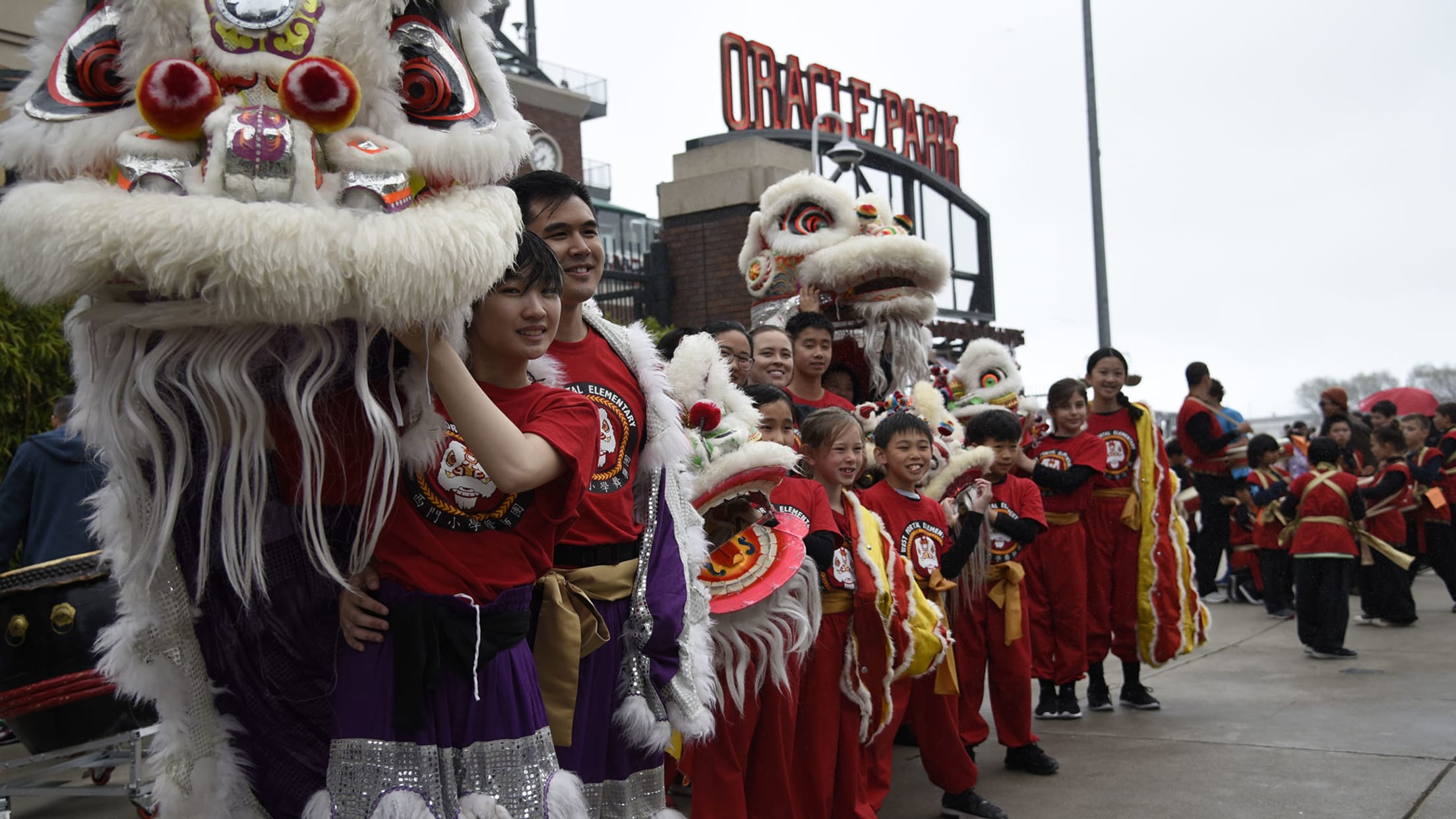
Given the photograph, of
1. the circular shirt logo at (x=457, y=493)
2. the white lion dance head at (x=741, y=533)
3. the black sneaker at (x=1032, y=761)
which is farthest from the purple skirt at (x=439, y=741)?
the black sneaker at (x=1032, y=761)

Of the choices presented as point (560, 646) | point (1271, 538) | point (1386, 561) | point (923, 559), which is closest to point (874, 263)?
point (923, 559)

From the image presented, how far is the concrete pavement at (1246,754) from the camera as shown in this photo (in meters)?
4.56

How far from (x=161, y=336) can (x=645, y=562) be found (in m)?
1.20

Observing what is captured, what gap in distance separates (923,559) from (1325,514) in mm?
4735

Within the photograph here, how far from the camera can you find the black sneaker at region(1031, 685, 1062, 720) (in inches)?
245

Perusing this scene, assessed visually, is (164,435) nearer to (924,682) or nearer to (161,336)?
(161,336)

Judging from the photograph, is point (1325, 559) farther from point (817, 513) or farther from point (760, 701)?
point (760, 701)

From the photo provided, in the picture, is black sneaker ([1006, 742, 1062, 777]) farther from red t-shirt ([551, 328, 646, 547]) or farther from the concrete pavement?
red t-shirt ([551, 328, 646, 547])

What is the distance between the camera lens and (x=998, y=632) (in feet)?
16.4

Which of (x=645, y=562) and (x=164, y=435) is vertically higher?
(x=164, y=435)

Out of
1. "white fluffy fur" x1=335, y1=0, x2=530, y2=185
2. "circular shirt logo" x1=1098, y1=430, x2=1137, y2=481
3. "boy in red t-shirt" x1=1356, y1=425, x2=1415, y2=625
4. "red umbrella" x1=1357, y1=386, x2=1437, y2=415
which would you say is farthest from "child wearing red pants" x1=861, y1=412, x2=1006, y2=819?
"red umbrella" x1=1357, y1=386, x2=1437, y2=415

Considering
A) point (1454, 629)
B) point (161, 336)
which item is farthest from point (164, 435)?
point (1454, 629)

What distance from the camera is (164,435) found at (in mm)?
2107

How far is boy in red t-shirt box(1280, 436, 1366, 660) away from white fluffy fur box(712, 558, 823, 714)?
5476 millimetres
